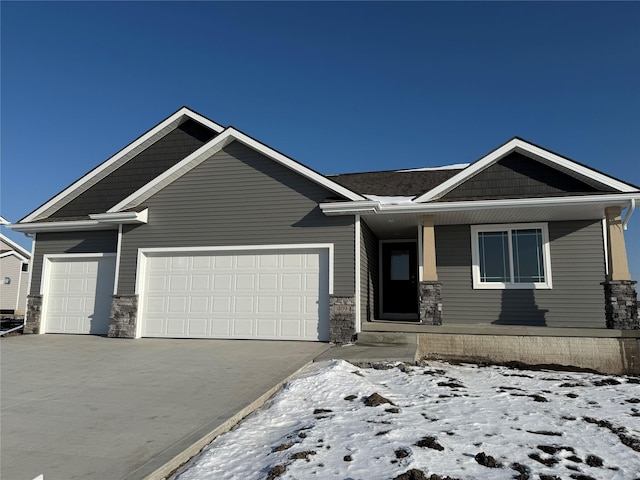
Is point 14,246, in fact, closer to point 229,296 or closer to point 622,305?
point 229,296

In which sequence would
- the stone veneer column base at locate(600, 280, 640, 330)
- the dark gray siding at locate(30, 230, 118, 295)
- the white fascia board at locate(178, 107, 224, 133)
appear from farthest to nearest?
the white fascia board at locate(178, 107, 224, 133)
the dark gray siding at locate(30, 230, 118, 295)
the stone veneer column base at locate(600, 280, 640, 330)

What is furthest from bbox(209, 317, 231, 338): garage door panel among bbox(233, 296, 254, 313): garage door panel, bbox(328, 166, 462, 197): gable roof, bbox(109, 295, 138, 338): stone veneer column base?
bbox(328, 166, 462, 197): gable roof

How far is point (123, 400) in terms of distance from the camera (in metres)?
4.84

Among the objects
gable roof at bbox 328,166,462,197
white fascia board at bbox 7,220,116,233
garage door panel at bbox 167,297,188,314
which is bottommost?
garage door panel at bbox 167,297,188,314

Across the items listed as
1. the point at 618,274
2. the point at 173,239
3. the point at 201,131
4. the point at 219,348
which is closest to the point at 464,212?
the point at 618,274

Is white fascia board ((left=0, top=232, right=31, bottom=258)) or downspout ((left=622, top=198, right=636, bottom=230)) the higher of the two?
white fascia board ((left=0, top=232, right=31, bottom=258))

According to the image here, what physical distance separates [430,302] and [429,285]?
15.2 inches

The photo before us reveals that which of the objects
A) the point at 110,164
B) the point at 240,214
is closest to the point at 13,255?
the point at 110,164

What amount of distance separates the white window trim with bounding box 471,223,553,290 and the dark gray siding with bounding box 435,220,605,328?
10cm

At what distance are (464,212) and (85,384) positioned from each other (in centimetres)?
807

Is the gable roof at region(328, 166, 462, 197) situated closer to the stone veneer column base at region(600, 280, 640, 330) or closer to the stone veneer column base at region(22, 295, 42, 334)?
the stone veneer column base at region(600, 280, 640, 330)

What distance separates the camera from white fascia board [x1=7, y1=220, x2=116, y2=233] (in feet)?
36.8

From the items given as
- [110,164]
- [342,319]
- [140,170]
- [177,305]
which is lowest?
[342,319]

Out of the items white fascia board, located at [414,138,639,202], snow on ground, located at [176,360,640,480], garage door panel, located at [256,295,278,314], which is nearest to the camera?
snow on ground, located at [176,360,640,480]
